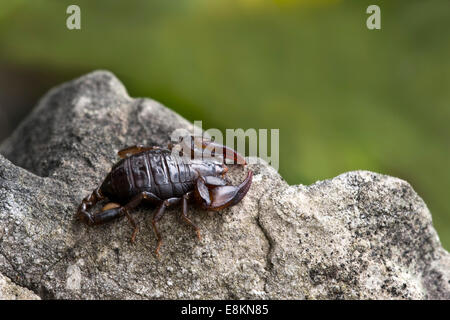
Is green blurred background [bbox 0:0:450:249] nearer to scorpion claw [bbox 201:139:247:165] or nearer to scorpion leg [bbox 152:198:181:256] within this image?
scorpion claw [bbox 201:139:247:165]

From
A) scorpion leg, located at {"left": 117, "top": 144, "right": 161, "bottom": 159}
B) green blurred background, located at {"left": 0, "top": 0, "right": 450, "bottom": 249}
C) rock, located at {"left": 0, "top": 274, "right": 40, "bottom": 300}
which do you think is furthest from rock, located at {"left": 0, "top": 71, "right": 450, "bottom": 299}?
green blurred background, located at {"left": 0, "top": 0, "right": 450, "bottom": 249}

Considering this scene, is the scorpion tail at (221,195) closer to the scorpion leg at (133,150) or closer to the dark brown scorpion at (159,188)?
the dark brown scorpion at (159,188)

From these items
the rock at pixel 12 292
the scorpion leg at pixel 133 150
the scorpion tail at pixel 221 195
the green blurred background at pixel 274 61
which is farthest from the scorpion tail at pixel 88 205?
the green blurred background at pixel 274 61

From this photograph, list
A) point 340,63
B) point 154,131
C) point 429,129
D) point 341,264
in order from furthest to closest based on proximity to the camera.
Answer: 1. point 340,63
2. point 429,129
3. point 154,131
4. point 341,264

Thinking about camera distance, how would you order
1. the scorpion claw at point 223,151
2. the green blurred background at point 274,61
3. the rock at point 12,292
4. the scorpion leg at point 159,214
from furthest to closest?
1. the green blurred background at point 274,61
2. the scorpion claw at point 223,151
3. the scorpion leg at point 159,214
4. the rock at point 12,292

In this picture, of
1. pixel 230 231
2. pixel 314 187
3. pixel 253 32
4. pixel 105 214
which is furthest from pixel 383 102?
pixel 105 214

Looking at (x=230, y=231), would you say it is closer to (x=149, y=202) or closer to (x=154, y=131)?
(x=149, y=202)

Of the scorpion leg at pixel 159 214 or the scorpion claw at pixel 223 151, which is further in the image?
the scorpion claw at pixel 223 151
